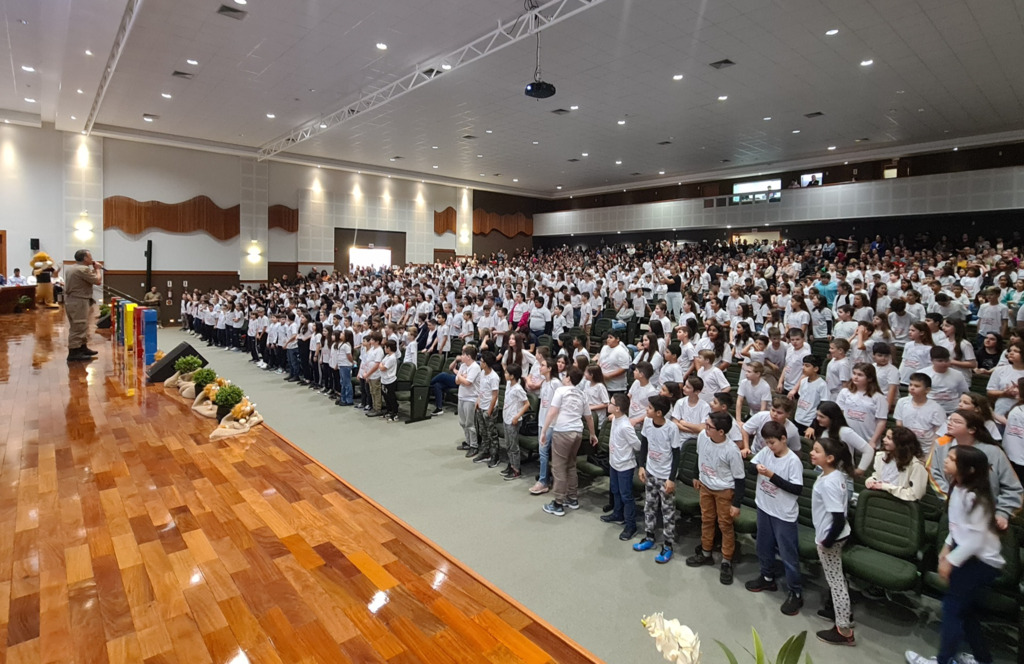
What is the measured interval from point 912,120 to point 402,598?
1775 centimetres

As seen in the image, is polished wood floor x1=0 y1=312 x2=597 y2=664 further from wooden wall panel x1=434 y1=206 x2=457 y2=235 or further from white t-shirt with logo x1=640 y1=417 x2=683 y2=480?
wooden wall panel x1=434 y1=206 x2=457 y2=235

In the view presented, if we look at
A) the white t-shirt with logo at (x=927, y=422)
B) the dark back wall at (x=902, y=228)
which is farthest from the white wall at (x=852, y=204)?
the white t-shirt with logo at (x=927, y=422)

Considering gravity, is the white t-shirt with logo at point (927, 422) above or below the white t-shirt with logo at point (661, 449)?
above

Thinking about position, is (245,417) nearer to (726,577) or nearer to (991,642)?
(726,577)

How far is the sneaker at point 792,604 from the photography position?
3535mm

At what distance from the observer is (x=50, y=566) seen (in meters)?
3.46

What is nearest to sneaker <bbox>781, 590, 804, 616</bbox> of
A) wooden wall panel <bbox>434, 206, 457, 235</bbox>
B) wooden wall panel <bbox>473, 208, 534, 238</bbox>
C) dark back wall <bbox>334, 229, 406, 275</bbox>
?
dark back wall <bbox>334, 229, 406, 275</bbox>

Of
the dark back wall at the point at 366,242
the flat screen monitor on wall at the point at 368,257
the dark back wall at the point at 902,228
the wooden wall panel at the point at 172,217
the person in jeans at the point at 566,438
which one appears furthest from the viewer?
the flat screen monitor on wall at the point at 368,257

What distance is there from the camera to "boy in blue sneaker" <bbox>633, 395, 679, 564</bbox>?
14.0 feet

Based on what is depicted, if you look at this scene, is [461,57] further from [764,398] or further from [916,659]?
[916,659]

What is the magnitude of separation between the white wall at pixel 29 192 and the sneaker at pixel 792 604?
73.7 ft

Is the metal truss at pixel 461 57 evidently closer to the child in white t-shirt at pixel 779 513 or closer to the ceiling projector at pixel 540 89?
the ceiling projector at pixel 540 89

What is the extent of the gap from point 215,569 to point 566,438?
119 inches

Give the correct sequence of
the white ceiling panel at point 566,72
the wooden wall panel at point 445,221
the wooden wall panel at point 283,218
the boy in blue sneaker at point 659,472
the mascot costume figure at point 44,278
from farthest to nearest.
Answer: the wooden wall panel at point 445,221, the wooden wall panel at point 283,218, the mascot costume figure at point 44,278, the white ceiling panel at point 566,72, the boy in blue sneaker at point 659,472
